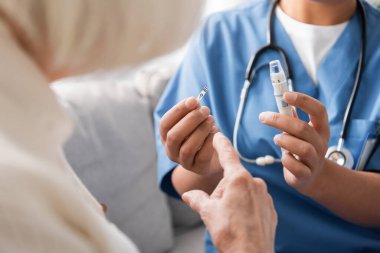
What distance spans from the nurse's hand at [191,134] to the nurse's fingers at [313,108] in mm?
125

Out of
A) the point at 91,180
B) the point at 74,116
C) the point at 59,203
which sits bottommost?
the point at 91,180

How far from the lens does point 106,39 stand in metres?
0.42

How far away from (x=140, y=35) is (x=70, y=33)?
6 centimetres

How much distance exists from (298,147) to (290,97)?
0.26ft

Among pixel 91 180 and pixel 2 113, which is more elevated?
pixel 2 113

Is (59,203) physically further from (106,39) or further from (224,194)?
(224,194)

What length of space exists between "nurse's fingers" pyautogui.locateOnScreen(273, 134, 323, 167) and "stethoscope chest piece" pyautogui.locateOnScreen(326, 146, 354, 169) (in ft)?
0.41

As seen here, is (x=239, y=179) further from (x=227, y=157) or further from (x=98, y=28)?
(x=98, y=28)

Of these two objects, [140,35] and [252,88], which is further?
[252,88]

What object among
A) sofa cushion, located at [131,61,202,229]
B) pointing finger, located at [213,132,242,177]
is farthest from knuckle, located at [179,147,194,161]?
sofa cushion, located at [131,61,202,229]

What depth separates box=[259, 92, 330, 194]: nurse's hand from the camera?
2.38ft

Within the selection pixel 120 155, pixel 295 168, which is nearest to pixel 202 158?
pixel 295 168

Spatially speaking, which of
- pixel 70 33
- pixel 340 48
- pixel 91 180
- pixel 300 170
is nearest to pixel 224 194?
pixel 300 170

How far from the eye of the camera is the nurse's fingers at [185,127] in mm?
731
